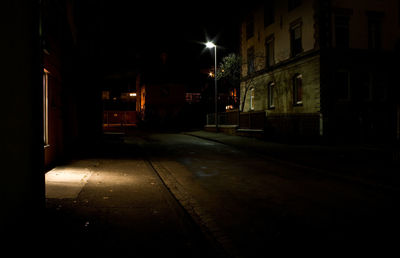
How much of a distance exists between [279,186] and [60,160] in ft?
27.3

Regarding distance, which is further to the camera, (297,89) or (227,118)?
(227,118)

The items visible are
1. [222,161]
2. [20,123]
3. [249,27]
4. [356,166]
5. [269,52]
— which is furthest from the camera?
[249,27]

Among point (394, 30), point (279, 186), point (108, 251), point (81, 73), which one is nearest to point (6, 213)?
point (108, 251)

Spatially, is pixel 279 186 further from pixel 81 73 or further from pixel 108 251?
pixel 81 73

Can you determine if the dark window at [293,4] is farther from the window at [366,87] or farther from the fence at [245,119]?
the fence at [245,119]

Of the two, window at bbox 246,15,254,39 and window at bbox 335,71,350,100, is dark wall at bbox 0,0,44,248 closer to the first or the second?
window at bbox 335,71,350,100

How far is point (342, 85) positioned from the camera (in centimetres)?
2405

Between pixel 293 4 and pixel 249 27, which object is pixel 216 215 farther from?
pixel 249 27

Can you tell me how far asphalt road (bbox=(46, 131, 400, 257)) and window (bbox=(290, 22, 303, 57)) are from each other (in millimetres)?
18737

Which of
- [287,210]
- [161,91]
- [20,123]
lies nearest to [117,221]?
[20,123]

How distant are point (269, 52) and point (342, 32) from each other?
842cm

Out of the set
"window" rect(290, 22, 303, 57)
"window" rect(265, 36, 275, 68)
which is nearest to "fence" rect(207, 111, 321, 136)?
"window" rect(290, 22, 303, 57)

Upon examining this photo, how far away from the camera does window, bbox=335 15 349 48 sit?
23.7 meters

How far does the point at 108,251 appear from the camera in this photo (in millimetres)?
4023
